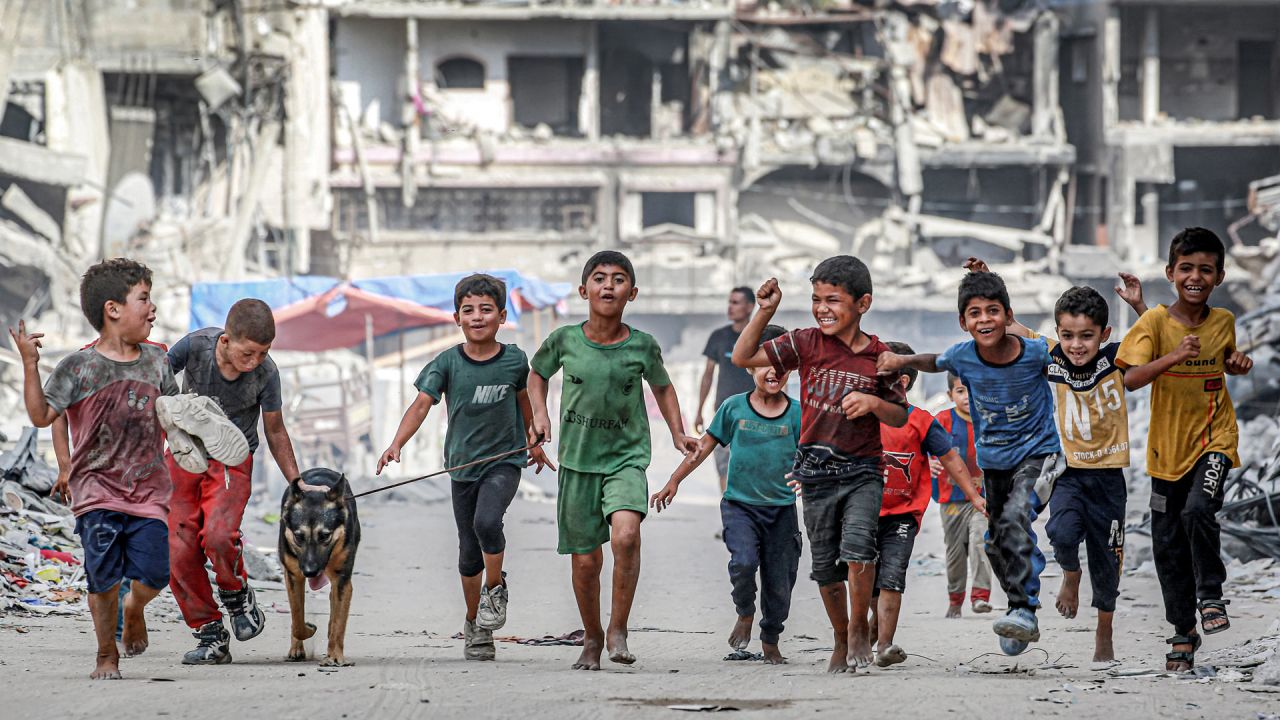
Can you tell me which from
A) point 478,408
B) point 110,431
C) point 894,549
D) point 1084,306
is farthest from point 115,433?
point 1084,306

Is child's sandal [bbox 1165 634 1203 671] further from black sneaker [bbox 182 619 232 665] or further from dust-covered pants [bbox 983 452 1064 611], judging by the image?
black sneaker [bbox 182 619 232 665]

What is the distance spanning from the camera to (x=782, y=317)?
3919cm

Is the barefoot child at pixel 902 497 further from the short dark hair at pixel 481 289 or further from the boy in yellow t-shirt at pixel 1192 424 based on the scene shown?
the short dark hair at pixel 481 289

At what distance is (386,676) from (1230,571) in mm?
6527

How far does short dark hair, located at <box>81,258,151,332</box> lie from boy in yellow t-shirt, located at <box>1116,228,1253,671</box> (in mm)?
3958

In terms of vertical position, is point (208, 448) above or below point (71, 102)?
below

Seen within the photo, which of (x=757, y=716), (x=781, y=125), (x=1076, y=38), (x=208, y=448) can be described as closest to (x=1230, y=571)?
(x=757, y=716)

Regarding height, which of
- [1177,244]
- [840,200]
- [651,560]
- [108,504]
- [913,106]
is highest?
[913,106]

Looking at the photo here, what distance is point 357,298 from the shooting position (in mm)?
20234

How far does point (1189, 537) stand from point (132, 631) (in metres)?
4.44

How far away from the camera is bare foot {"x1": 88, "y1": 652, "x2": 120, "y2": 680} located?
5.53m

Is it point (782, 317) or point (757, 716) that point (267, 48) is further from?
point (757, 716)

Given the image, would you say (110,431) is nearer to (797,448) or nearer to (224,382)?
(224,382)

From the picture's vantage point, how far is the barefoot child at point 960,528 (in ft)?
28.9
